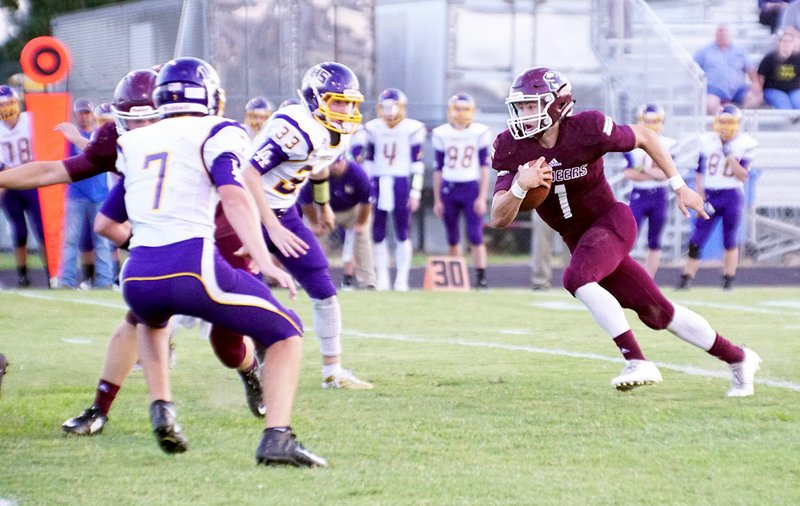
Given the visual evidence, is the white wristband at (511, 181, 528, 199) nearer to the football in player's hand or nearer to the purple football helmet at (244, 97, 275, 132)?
the football in player's hand

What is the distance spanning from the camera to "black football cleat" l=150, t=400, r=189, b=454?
14.7 feet

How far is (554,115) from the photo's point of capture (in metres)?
5.78

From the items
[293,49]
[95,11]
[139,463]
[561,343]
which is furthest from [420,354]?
[95,11]

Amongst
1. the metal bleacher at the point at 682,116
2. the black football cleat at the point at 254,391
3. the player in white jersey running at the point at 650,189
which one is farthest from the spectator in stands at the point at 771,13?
the black football cleat at the point at 254,391

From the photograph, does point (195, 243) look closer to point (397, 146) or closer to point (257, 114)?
point (257, 114)

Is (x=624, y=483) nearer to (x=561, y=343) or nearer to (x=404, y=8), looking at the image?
(x=561, y=343)

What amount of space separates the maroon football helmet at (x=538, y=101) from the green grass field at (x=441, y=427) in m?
1.26

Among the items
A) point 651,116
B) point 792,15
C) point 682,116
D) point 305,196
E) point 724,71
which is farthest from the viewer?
point 792,15

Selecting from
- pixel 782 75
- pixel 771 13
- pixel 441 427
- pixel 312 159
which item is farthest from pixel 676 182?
pixel 771 13

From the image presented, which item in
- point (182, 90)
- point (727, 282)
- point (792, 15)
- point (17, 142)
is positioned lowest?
point (727, 282)

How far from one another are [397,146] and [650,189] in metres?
2.48

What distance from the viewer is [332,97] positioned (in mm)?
6285

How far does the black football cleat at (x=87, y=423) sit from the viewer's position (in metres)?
5.14

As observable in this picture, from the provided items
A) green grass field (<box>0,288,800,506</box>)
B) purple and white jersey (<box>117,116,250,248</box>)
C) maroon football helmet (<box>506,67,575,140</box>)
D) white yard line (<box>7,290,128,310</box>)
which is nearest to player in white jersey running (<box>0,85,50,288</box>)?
white yard line (<box>7,290,128,310</box>)
